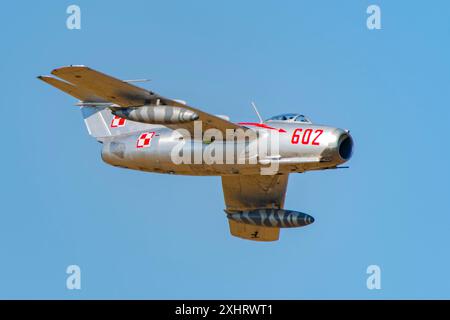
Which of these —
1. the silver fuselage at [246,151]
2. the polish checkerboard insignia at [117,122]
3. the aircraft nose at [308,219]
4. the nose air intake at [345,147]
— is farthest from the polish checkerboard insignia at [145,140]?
the nose air intake at [345,147]

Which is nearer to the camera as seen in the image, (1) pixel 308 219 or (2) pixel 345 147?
(2) pixel 345 147

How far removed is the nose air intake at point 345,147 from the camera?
3494cm

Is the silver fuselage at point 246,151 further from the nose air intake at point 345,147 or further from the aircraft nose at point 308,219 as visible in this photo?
the aircraft nose at point 308,219

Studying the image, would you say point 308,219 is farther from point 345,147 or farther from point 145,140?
point 145,140

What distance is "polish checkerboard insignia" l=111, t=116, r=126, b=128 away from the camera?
38750mm

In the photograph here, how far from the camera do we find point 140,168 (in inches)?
1479

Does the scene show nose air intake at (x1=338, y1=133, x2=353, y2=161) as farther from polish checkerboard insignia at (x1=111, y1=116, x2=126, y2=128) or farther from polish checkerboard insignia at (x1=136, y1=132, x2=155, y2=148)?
polish checkerboard insignia at (x1=111, y1=116, x2=126, y2=128)

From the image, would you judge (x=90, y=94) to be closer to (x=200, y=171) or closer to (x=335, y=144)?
(x=200, y=171)

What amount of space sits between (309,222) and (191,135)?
216 inches

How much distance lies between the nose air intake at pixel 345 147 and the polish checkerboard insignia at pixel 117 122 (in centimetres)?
817

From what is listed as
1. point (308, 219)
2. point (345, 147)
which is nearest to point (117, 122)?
point (308, 219)

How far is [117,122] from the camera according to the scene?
38844 millimetres

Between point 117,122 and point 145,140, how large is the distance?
2.01m

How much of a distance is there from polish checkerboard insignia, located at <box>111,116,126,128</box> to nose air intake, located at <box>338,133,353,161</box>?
→ 817cm
